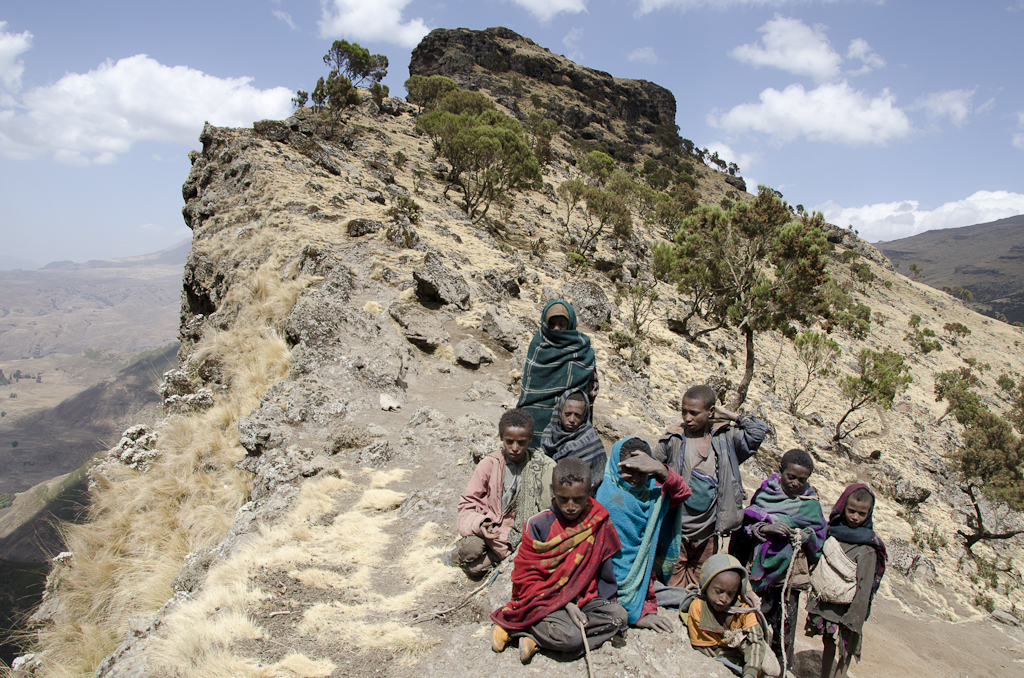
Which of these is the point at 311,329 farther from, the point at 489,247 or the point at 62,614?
the point at 489,247

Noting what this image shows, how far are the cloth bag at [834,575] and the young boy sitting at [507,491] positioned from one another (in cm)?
188

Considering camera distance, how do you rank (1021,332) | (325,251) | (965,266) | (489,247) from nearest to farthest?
(325,251)
(489,247)
(1021,332)
(965,266)

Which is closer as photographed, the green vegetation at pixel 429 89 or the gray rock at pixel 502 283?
the gray rock at pixel 502 283

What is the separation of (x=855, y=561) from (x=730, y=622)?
1.21 meters

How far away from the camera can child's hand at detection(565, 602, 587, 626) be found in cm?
253

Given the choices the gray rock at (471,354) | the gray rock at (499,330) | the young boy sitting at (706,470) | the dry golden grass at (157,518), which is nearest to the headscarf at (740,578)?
the young boy sitting at (706,470)

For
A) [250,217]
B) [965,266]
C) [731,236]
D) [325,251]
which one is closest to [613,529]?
[325,251]

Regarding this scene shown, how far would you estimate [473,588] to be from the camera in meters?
3.42

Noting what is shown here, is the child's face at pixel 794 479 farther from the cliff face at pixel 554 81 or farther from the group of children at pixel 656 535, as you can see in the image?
the cliff face at pixel 554 81

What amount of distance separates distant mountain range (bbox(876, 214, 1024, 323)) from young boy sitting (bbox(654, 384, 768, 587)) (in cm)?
12283

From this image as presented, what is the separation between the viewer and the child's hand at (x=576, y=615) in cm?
253

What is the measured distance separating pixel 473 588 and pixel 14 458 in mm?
170328

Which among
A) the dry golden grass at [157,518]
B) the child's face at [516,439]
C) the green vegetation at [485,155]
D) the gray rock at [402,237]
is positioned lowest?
the dry golden grass at [157,518]

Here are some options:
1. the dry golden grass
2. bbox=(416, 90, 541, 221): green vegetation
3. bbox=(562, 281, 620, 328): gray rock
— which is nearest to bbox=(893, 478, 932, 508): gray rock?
bbox=(562, 281, 620, 328): gray rock
